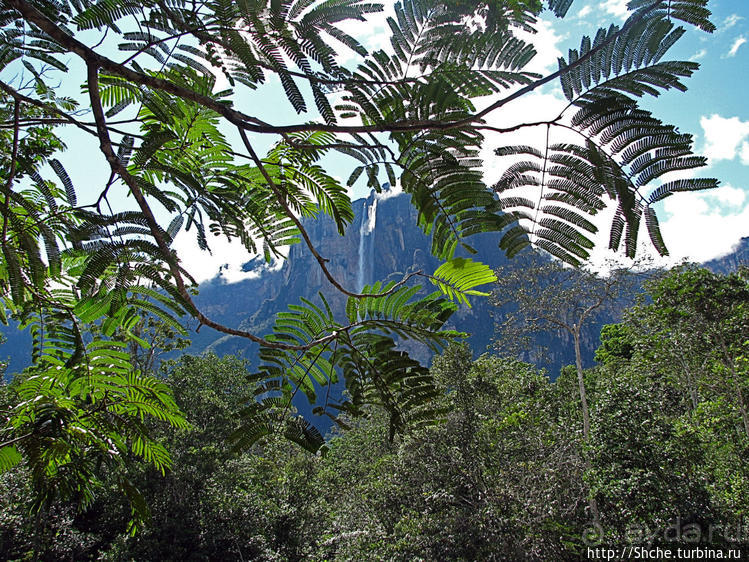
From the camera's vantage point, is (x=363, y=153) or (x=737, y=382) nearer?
(x=363, y=153)

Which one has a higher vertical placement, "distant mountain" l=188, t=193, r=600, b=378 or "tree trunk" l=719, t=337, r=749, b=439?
"distant mountain" l=188, t=193, r=600, b=378

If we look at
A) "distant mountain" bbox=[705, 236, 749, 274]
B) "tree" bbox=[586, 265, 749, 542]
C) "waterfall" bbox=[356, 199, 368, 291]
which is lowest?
"tree" bbox=[586, 265, 749, 542]

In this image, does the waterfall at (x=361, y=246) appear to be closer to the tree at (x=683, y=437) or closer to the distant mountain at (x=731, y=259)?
the distant mountain at (x=731, y=259)

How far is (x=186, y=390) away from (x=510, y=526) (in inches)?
418

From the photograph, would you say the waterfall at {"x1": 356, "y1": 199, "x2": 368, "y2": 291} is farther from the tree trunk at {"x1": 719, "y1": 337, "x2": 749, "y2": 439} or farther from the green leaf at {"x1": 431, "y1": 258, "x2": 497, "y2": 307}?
the green leaf at {"x1": 431, "y1": 258, "x2": 497, "y2": 307}

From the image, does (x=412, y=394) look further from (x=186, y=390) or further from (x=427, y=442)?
(x=186, y=390)

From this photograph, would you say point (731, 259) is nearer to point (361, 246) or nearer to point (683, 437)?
point (361, 246)

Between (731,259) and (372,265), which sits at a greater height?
(372,265)

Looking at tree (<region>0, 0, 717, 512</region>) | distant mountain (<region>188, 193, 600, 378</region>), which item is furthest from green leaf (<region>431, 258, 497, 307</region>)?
distant mountain (<region>188, 193, 600, 378</region>)

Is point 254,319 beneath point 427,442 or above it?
above

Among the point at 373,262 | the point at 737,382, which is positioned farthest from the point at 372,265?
the point at 737,382

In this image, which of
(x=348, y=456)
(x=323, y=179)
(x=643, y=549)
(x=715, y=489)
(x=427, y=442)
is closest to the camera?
(x=323, y=179)

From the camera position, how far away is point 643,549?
617cm

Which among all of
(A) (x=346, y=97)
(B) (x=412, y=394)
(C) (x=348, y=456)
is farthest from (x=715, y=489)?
(C) (x=348, y=456)
